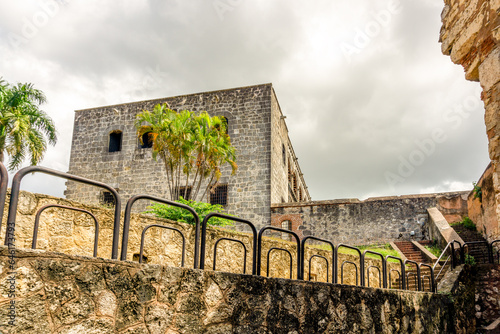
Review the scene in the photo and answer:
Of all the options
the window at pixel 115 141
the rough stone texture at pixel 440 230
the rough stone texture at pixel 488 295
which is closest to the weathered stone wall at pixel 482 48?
the rough stone texture at pixel 488 295

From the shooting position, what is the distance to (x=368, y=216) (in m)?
18.1

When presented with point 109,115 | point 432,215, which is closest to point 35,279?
point 432,215

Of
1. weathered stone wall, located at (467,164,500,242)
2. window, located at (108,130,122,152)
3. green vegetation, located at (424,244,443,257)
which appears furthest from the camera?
window, located at (108,130,122,152)

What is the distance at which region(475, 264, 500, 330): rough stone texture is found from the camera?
9359mm

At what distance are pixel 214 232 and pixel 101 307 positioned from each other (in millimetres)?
5134

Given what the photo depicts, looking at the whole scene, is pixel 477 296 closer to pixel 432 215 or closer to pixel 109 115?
pixel 432 215

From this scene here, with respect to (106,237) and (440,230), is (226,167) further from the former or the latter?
(106,237)

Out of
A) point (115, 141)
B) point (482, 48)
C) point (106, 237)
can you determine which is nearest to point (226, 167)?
point (115, 141)

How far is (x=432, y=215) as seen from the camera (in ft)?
54.2

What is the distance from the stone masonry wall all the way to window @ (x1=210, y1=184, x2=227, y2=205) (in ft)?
0.92

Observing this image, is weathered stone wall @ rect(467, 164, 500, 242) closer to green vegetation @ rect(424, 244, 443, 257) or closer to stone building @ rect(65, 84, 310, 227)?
green vegetation @ rect(424, 244, 443, 257)

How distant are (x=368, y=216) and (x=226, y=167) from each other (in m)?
6.70

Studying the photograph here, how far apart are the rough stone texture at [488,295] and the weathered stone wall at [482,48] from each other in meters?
5.12

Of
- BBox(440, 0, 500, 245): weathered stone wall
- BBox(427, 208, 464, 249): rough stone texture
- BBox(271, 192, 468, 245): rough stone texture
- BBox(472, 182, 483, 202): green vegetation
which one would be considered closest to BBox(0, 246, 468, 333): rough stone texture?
BBox(440, 0, 500, 245): weathered stone wall
